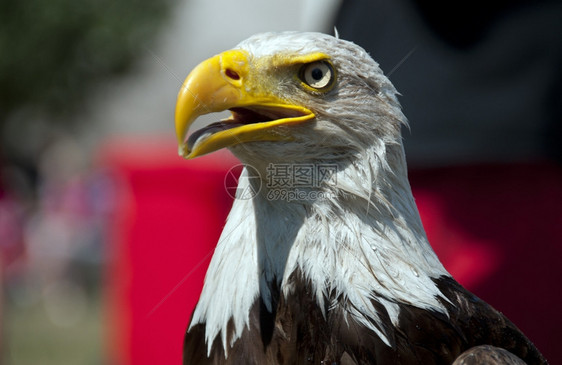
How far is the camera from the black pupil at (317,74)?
84.7 inches

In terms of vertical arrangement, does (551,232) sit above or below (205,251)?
below

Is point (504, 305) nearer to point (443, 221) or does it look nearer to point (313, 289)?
point (443, 221)

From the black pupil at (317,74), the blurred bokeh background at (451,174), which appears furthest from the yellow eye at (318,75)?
the blurred bokeh background at (451,174)

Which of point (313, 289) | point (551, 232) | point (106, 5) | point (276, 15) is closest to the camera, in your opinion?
point (313, 289)

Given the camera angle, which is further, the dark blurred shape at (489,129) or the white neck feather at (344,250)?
the dark blurred shape at (489,129)

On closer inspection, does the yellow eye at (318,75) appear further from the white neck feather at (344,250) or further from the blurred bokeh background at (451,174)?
the blurred bokeh background at (451,174)

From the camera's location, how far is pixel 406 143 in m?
4.14

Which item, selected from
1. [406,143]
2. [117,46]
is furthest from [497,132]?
[117,46]

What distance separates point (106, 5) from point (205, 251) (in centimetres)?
1717

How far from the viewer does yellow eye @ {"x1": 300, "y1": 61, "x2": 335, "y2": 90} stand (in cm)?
214

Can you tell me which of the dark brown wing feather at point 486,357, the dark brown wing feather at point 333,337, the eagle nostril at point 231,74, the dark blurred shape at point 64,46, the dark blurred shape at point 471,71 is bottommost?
the dark brown wing feather at point 486,357

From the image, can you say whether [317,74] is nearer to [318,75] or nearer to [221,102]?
[318,75]

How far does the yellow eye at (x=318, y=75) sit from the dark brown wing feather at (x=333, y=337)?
588 millimetres

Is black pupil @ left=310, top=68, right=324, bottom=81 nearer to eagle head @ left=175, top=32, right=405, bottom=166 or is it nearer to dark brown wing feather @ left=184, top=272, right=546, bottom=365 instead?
eagle head @ left=175, top=32, right=405, bottom=166
